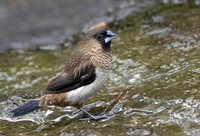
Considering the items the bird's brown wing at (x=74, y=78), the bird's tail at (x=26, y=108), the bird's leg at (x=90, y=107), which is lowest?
the bird's leg at (x=90, y=107)

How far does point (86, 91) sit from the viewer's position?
6.38 metres

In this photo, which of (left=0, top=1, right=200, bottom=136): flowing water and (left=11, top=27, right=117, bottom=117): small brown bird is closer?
(left=0, top=1, right=200, bottom=136): flowing water

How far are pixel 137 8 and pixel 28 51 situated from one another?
196 centimetres

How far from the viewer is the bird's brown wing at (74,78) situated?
6426 millimetres

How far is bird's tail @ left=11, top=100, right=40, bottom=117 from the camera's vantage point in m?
6.36

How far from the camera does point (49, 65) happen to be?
8.78 meters

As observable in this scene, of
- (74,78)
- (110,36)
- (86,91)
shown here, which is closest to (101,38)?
(110,36)

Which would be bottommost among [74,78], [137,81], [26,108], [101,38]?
[137,81]

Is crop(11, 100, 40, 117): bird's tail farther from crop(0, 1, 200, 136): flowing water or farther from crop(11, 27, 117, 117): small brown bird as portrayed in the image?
crop(0, 1, 200, 136): flowing water

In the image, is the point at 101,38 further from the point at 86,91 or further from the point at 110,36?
the point at 86,91

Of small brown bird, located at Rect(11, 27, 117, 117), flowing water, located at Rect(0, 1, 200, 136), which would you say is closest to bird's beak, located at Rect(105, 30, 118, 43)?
small brown bird, located at Rect(11, 27, 117, 117)

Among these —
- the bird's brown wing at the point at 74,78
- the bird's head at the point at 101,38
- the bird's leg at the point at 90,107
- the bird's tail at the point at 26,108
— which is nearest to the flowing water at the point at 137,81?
the bird's leg at the point at 90,107

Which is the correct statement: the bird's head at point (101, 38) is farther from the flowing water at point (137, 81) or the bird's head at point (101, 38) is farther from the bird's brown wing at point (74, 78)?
the flowing water at point (137, 81)

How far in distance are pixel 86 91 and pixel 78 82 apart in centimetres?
16
